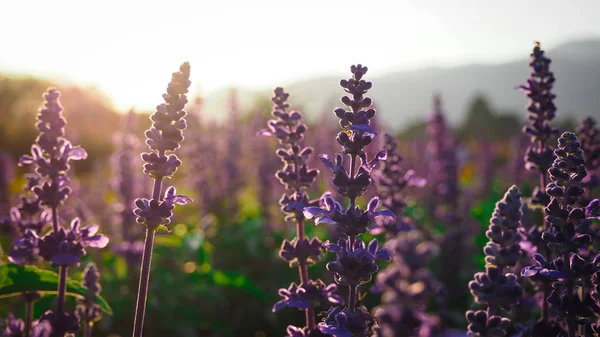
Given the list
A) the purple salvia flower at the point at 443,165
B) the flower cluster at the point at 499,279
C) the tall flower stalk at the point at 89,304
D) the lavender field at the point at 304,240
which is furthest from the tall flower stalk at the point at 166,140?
the purple salvia flower at the point at 443,165

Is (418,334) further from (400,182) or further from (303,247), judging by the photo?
(400,182)

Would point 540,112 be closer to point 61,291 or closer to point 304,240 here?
point 304,240

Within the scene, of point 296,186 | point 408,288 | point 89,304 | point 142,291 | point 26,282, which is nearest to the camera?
point 408,288

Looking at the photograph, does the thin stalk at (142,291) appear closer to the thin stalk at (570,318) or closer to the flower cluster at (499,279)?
the flower cluster at (499,279)

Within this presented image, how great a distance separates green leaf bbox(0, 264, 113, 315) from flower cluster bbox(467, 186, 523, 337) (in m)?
2.34

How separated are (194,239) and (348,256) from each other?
5786 mm

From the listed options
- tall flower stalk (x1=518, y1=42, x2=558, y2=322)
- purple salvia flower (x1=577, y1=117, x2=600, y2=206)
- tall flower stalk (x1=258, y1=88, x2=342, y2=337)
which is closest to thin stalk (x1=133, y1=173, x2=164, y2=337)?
tall flower stalk (x1=258, y1=88, x2=342, y2=337)

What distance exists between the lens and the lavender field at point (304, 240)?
9.64ft

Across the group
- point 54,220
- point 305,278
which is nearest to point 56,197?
point 54,220

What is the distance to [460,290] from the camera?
7.93 m

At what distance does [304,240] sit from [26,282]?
1888 mm

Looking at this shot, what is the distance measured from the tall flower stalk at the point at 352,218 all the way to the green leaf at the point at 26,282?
153 centimetres

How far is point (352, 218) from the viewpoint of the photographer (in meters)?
2.87

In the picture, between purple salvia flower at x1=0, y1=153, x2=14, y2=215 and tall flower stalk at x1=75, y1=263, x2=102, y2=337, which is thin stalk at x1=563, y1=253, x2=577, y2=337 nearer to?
tall flower stalk at x1=75, y1=263, x2=102, y2=337
